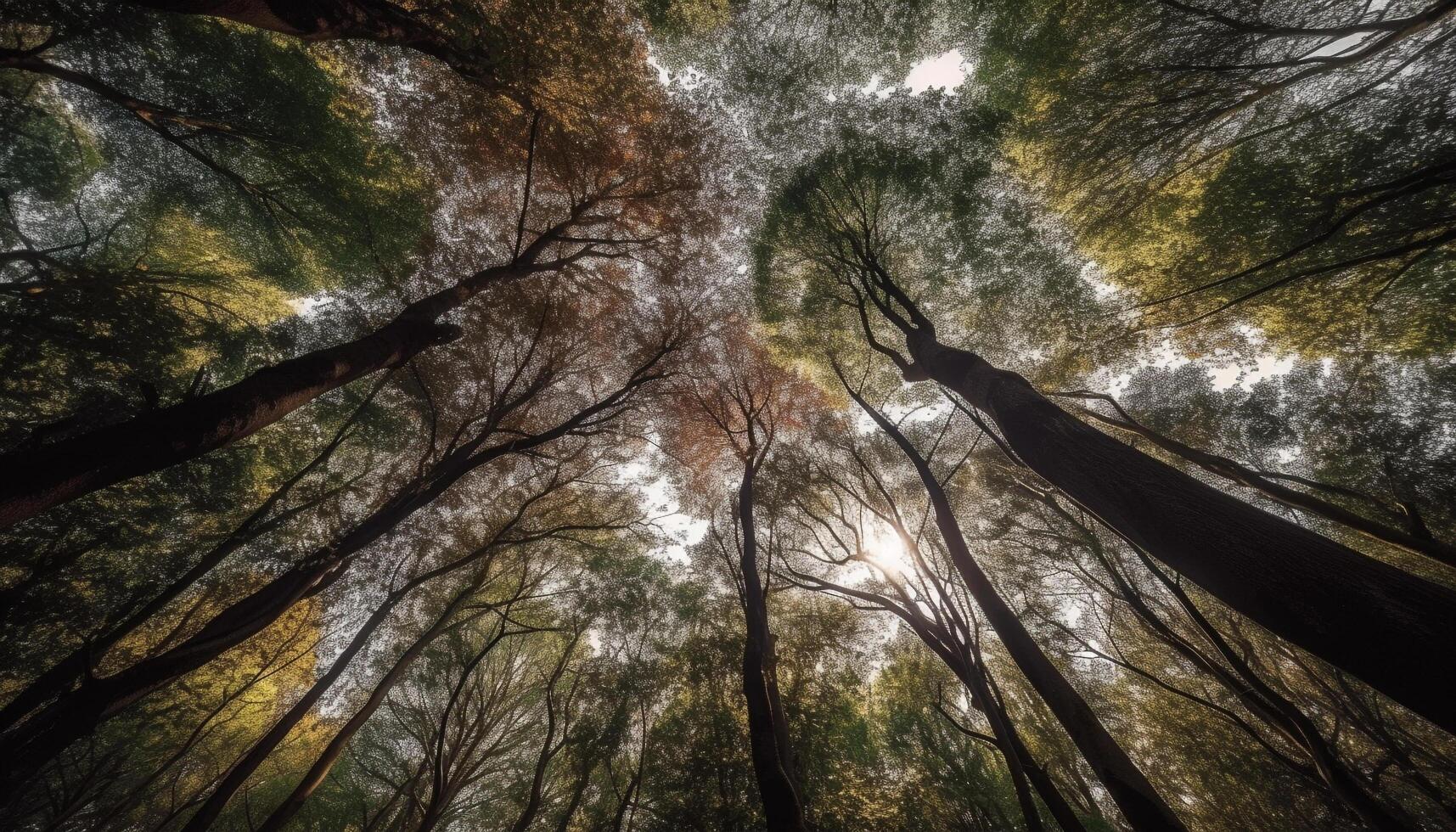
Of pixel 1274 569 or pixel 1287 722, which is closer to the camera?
pixel 1274 569

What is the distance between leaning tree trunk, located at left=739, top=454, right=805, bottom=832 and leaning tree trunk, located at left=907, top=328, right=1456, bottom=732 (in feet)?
9.05

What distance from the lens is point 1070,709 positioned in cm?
311

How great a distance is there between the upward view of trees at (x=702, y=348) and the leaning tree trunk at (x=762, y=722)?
0.14 metres

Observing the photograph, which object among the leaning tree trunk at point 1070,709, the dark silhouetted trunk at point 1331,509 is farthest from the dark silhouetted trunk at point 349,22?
the dark silhouetted trunk at point 1331,509

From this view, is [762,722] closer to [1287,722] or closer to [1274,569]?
[1274,569]

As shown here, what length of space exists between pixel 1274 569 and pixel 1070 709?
191 cm

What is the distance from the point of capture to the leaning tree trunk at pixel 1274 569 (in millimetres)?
1515

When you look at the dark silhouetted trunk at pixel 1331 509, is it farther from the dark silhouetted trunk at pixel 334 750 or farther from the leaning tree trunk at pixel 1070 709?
the dark silhouetted trunk at pixel 334 750

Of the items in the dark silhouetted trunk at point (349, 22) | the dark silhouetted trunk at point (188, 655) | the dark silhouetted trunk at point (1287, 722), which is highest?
the dark silhouetted trunk at point (349, 22)

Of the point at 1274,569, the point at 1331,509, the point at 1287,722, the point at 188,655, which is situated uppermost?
the point at 1331,509

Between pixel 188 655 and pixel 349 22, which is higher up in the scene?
pixel 349 22

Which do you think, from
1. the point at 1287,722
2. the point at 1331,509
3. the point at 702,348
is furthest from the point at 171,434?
the point at 1287,722

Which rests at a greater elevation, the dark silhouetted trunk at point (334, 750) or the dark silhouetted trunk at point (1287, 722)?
the dark silhouetted trunk at point (1287, 722)

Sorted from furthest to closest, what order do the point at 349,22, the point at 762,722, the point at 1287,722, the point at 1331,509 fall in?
the point at 1287,722, the point at 349,22, the point at 1331,509, the point at 762,722
